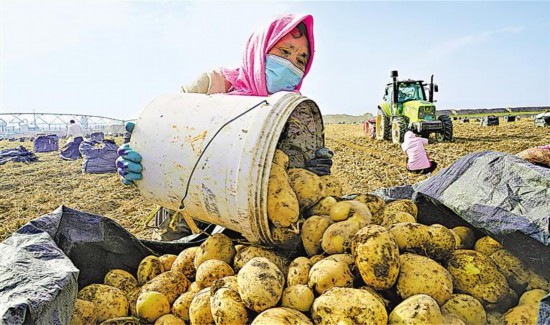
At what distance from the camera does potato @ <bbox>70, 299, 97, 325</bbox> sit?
212 centimetres

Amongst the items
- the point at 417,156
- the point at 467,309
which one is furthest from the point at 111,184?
the point at 467,309

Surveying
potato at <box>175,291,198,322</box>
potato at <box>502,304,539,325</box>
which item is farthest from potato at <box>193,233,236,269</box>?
potato at <box>502,304,539,325</box>

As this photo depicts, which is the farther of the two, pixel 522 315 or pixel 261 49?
pixel 261 49

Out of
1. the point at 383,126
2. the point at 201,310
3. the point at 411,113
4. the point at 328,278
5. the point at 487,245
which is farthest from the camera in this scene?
the point at 383,126

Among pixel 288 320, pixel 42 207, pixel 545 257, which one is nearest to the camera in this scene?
pixel 288 320

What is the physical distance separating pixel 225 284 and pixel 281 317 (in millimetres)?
485

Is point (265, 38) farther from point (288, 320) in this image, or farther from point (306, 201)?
point (288, 320)

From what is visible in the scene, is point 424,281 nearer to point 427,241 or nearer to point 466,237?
point 427,241

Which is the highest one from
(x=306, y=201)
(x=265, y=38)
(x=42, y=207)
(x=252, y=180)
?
(x=265, y=38)

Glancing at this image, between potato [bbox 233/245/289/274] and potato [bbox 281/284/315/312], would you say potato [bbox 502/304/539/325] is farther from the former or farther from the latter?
potato [bbox 233/245/289/274]

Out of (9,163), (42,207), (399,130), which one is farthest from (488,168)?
(9,163)

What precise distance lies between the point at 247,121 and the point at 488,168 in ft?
4.92

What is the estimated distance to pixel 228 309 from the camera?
1972mm

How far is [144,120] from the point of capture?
2771mm
